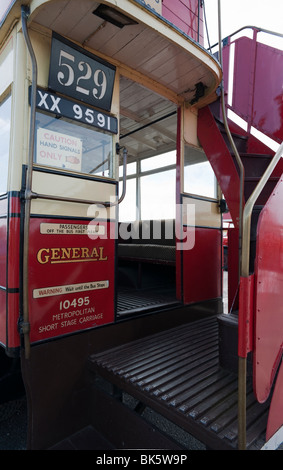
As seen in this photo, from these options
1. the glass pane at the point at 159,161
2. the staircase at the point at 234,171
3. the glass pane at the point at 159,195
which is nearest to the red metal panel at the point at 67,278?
the staircase at the point at 234,171

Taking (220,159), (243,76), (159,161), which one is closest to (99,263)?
(220,159)

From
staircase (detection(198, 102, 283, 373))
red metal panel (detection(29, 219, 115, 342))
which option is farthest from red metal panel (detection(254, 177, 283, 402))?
red metal panel (detection(29, 219, 115, 342))

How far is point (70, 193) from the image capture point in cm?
206

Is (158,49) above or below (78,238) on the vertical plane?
above

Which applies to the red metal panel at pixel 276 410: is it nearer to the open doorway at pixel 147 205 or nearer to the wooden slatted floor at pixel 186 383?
the wooden slatted floor at pixel 186 383

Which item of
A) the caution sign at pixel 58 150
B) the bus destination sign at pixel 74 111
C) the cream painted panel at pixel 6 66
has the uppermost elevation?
the cream painted panel at pixel 6 66

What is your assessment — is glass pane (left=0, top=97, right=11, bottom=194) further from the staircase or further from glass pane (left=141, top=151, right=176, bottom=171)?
glass pane (left=141, top=151, right=176, bottom=171)

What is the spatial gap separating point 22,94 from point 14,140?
0.32 meters

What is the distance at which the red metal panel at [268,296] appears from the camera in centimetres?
130

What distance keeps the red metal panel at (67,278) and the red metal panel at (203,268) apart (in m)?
1.11

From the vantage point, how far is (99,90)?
2.21 metres
